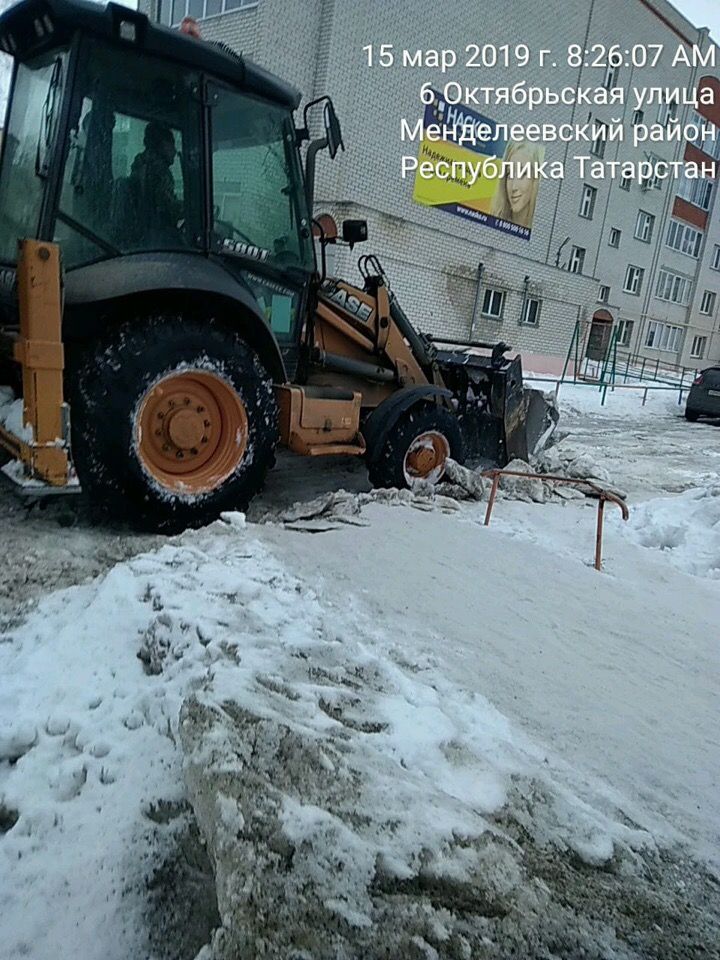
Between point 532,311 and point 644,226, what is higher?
point 644,226

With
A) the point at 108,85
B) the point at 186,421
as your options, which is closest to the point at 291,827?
the point at 186,421

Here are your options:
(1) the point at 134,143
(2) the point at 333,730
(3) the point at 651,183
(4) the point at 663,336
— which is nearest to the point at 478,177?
(3) the point at 651,183

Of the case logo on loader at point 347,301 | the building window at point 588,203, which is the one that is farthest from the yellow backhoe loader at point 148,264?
the building window at point 588,203

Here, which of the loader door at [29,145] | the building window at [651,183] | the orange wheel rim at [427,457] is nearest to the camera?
the loader door at [29,145]

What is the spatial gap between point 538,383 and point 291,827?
17448 millimetres

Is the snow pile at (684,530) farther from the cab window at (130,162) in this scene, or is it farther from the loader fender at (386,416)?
the cab window at (130,162)

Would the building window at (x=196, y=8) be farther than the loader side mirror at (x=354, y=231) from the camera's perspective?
Yes

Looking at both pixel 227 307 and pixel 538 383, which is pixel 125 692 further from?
pixel 538 383

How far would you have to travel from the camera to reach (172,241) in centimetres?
→ 415

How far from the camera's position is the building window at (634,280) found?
2810cm

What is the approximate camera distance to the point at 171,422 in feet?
13.5

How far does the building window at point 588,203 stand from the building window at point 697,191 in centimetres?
801

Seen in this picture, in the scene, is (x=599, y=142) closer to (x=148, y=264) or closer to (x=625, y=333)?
(x=625, y=333)

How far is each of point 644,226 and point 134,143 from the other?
28.8 meters
